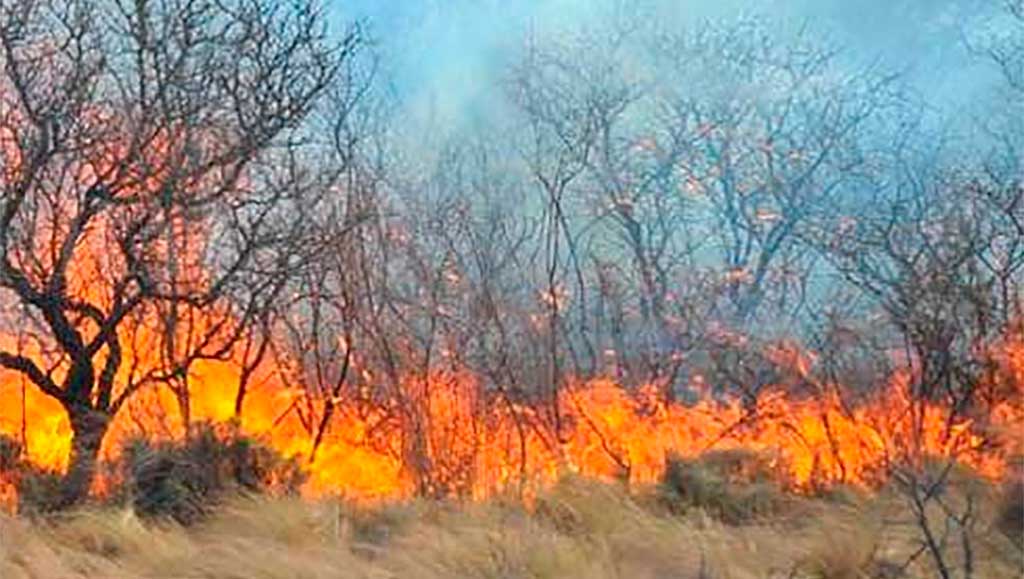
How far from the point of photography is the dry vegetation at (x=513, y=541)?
6.28 meters

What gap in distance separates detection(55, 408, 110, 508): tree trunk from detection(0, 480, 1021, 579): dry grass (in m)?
1.28

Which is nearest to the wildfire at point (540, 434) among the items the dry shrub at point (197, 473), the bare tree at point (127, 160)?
the dry shrub at point (197, 473)

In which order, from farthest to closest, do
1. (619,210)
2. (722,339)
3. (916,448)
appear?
(619,210) < (722,339) < (916,448)

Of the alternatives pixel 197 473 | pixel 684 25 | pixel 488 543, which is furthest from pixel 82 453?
pixel 684 25

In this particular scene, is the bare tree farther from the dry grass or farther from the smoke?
the smoke

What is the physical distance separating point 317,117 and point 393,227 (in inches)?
51.8

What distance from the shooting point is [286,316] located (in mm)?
15445

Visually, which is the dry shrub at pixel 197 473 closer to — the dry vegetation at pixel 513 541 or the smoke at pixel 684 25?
the dry vegetation at pixel 513 541

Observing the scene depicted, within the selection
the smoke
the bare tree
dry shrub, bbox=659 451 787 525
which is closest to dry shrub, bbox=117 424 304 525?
the bare tree

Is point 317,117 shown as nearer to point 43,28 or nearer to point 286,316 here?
point 286,316

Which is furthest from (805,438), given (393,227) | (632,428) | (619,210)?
(619,210)

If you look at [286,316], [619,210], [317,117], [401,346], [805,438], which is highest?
[619,210]

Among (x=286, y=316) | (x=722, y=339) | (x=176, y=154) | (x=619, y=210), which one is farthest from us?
(x=619, y=210)

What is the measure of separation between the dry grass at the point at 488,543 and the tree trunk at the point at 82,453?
1.28 m
